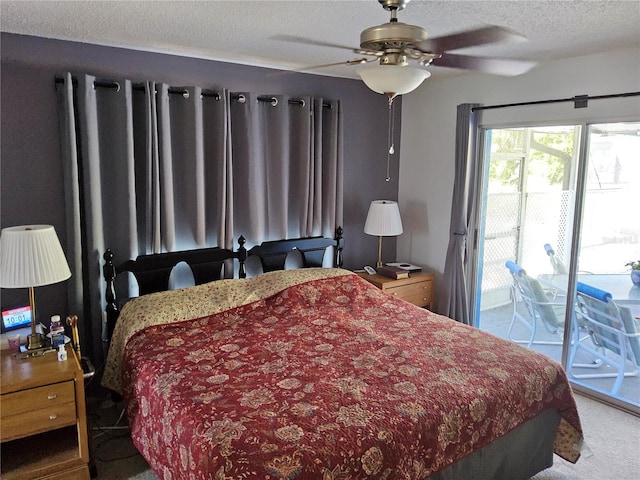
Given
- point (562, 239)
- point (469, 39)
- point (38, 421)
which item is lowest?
point (38, 421)

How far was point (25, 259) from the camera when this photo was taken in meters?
Answer: 2.29

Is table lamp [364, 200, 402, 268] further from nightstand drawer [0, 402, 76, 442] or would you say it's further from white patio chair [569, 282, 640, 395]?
nightstand drawer [0, 402, 76, 442]

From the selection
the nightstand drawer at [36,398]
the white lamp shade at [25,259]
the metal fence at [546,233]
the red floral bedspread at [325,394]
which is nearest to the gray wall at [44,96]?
the white lamp shade at [25,259]

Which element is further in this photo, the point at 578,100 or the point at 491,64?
the point at 491,64

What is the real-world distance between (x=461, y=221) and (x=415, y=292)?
729 millimetres

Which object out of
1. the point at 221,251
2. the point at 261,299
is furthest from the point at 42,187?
the point at 261,299

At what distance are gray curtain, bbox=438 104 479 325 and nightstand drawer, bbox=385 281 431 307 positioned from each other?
14 cm

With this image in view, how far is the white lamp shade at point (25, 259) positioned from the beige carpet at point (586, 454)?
3.49 ft

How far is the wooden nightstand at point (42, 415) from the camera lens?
86.4 inches

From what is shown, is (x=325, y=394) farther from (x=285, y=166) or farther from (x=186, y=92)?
(x=186, y=92)

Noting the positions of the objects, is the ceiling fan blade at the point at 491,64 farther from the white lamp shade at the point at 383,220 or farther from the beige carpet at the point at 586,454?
the beige carpet at the point at 586,454

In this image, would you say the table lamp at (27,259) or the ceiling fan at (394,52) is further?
the table lamp at (27,259)

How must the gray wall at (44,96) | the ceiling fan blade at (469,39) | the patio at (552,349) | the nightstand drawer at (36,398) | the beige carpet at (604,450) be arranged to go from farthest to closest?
1. the patio at (552,349)
2. the gray wall at (44,96)
3. the beige carpet at (604,450)
4. the nightstand drawer at (36,398)
5. the ceiling fan blade at (469,39)

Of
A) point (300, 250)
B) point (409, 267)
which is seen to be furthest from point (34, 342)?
point (409, 267)
